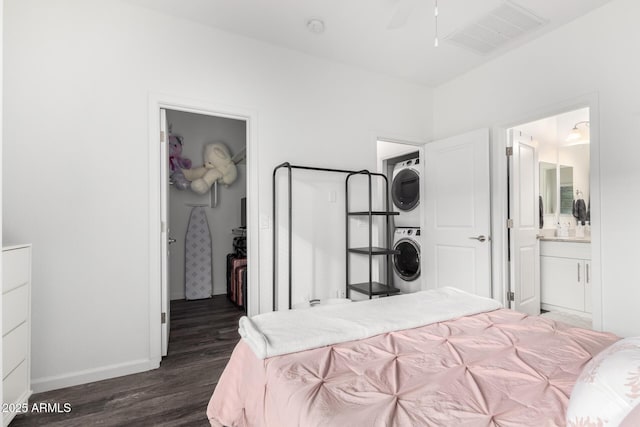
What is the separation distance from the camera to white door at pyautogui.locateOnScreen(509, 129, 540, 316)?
9.98 feet

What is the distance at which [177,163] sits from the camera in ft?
→ 13.6

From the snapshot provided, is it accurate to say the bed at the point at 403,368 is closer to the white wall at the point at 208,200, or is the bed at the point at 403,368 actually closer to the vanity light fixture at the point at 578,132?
the white wall at the point at 208,200

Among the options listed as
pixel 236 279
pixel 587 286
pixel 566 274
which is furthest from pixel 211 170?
pixel 587 286

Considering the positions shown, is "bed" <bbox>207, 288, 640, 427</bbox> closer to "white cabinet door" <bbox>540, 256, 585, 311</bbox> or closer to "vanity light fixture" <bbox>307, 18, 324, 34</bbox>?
"vanity light fixture" <bbox>307, 18, 324, 34</bbox>

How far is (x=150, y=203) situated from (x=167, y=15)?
143cm

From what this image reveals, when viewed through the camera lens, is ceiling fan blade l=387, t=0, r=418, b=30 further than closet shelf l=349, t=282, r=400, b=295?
No

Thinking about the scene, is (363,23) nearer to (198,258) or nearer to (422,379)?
(422,379)

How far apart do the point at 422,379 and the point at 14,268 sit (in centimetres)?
205

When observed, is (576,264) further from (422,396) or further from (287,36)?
(287,36)

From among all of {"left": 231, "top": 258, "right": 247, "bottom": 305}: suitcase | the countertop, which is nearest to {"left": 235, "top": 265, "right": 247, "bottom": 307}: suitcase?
{"left": 231, "top": 258, "right": 247, "bottom": 305}: suitcase

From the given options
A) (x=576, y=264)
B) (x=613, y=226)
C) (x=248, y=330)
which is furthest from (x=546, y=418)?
(x=576, y=264)

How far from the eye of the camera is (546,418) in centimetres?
81

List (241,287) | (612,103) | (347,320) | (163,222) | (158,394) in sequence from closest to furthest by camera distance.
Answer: (347,320), (158,394), (612,103), (163,222), (241,287)

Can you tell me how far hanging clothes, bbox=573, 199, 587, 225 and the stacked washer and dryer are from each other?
199cm
